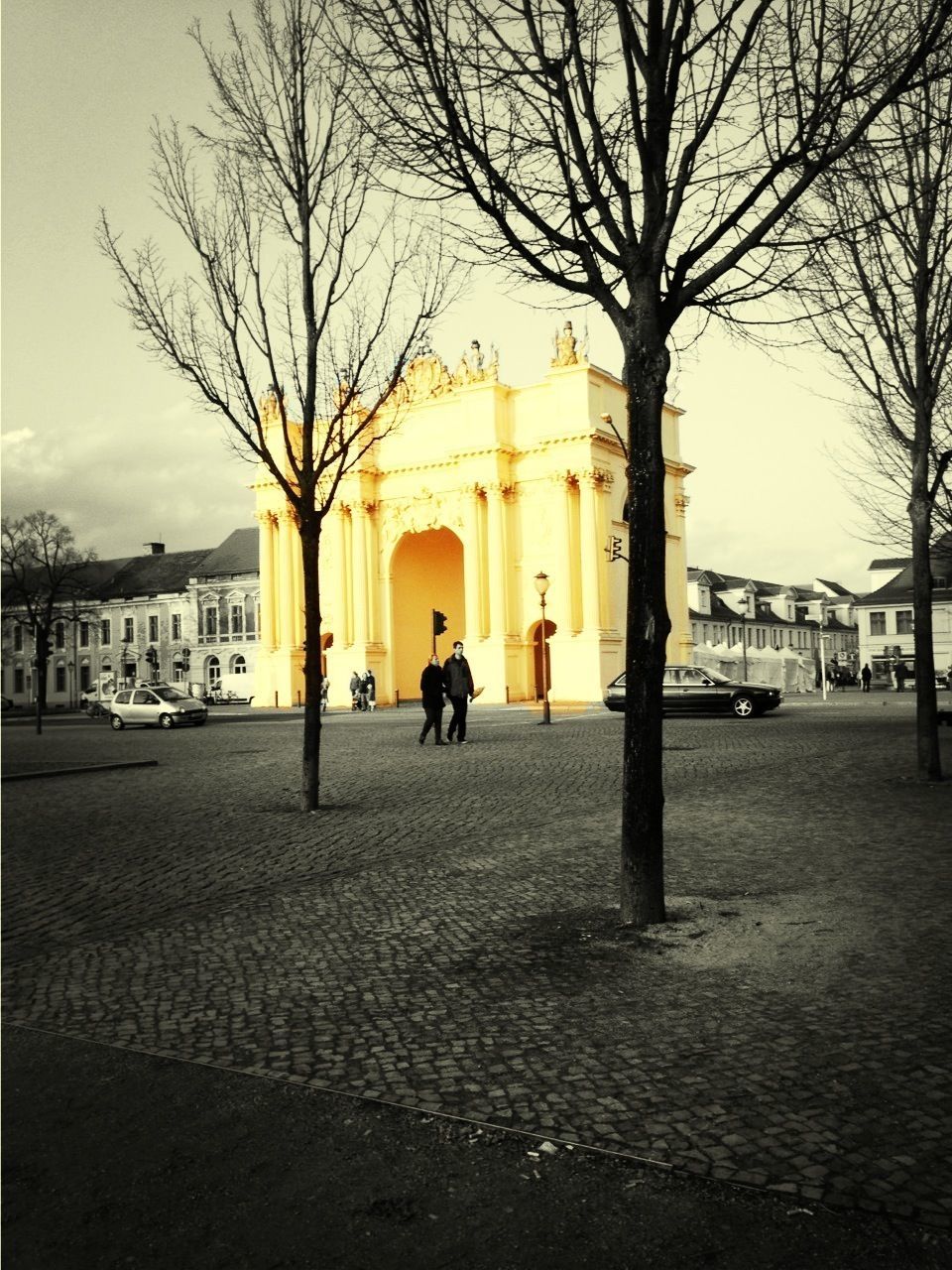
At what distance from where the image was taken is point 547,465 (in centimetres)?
5075

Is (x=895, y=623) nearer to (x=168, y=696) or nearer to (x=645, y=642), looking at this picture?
(x=168, y=696)

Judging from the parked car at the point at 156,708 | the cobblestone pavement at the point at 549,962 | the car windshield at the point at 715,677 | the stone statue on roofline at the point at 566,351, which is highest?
the stone statue on roofline at the point at 566,351

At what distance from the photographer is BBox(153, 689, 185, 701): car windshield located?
37.9m

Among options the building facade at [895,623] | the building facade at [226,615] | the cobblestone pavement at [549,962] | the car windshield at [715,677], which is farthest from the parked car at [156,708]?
the building facade at [895,623]

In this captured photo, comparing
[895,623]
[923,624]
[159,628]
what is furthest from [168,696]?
[895,623]

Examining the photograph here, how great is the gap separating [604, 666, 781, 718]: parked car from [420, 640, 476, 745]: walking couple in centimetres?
890

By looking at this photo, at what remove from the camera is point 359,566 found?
182 ft

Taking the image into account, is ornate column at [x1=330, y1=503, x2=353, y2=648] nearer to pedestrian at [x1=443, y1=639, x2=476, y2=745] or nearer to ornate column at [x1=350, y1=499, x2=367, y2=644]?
ornate column at [x1=350, y1=499, x2=367, y2=644]

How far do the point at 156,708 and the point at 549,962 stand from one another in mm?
33721

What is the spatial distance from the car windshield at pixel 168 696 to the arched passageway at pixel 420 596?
18983 mm

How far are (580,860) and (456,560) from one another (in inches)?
2068

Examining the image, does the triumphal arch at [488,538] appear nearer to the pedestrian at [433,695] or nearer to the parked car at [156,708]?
the parked car at [156,708]

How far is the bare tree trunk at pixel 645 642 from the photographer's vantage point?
262 inches

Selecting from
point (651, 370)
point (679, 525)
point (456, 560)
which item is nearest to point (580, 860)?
point (651, 370)
